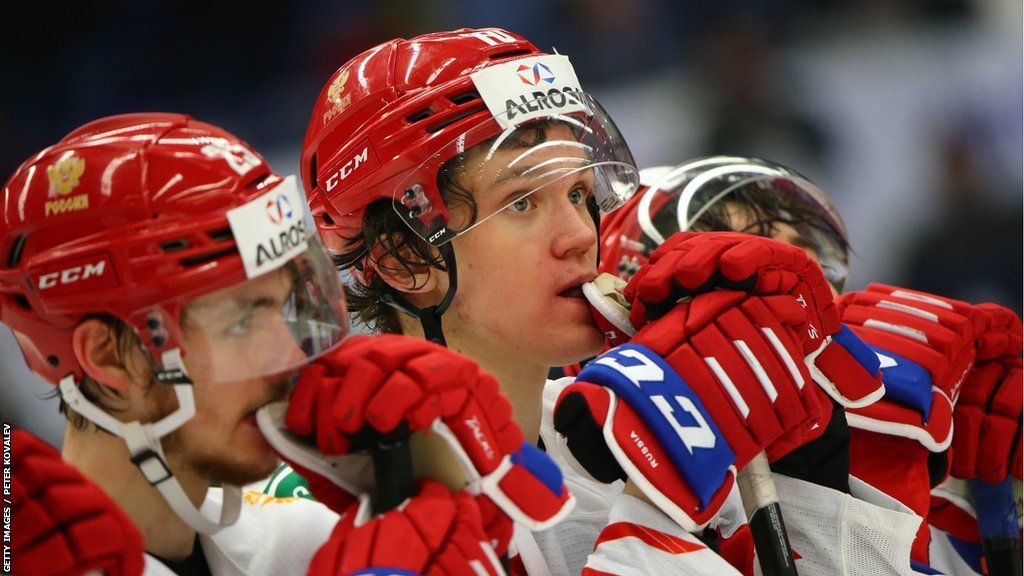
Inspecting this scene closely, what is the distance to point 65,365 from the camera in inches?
49.2

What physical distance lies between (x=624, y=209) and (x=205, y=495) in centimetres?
119

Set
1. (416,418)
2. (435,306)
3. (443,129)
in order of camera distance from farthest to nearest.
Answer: (435,306) → (443,129) → (416,418)

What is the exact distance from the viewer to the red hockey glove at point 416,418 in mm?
1147

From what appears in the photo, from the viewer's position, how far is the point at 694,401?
1.39 m

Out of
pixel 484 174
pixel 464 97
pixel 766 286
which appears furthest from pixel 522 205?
pixel 766 286

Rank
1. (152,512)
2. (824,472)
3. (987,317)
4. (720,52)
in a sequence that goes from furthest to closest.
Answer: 1. (720,52)
2. (987,317)
3. (824,472)
4. (152,512)

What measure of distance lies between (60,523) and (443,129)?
835 millimetres

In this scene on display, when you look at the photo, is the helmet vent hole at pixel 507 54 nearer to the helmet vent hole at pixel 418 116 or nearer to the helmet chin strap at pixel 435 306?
the helmet vent hole at pixel 418 116

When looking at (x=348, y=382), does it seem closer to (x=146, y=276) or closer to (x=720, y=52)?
(x=146, y=276)

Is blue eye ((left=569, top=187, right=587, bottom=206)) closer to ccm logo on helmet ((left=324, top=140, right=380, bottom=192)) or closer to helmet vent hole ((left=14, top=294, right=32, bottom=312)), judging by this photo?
ccm logo on helmet ((left=324, top=140, right=380, bottom=192))

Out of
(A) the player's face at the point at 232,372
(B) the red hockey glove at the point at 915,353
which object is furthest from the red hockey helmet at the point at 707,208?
(A) the player's face at the point at 232,372

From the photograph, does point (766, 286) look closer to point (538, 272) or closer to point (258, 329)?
point (538, 272)

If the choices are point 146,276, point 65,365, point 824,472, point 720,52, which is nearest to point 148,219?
point 146,276

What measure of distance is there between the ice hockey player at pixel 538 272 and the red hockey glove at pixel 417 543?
0.26 metres
